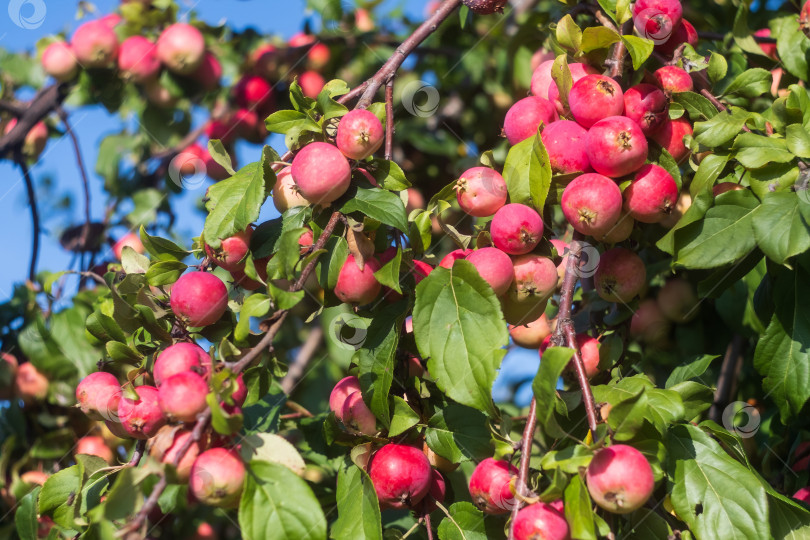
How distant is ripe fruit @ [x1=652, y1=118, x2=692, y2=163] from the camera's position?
130 cm

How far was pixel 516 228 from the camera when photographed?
1134mm

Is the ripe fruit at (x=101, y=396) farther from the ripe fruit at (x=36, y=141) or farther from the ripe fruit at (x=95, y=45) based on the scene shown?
the ripe fruit at (x=36, y=141)

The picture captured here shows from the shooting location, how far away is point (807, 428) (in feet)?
5.38

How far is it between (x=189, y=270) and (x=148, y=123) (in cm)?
150

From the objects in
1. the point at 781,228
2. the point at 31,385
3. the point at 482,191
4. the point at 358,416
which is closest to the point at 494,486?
the point at 358,416

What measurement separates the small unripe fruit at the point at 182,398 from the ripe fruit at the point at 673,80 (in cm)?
95

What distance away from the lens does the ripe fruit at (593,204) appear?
1.16 meters

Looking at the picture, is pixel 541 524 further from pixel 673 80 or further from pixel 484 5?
pixel 484 5

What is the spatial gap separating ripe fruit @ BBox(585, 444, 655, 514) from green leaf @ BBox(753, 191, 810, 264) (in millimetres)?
402

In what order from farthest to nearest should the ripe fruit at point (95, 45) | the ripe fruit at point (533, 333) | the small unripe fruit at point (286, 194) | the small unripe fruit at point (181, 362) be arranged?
→ the ripe fruit at point (95, 45)
the ripe fruit at point (533, 333)
the small unripe fruit at point (286, 194)
the small unripe fruit at point (181, 362)

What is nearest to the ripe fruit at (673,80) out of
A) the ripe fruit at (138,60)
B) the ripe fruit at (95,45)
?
the ripe fruit at (138,60)

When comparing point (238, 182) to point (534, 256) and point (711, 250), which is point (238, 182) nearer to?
point (534, 256)

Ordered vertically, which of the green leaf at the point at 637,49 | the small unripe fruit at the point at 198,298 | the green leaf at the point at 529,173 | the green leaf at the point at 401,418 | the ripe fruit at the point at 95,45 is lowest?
the green leaf at the point at 401,418

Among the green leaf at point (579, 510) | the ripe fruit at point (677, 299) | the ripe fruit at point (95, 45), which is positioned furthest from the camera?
the ripe fruit at point (95, 45)
